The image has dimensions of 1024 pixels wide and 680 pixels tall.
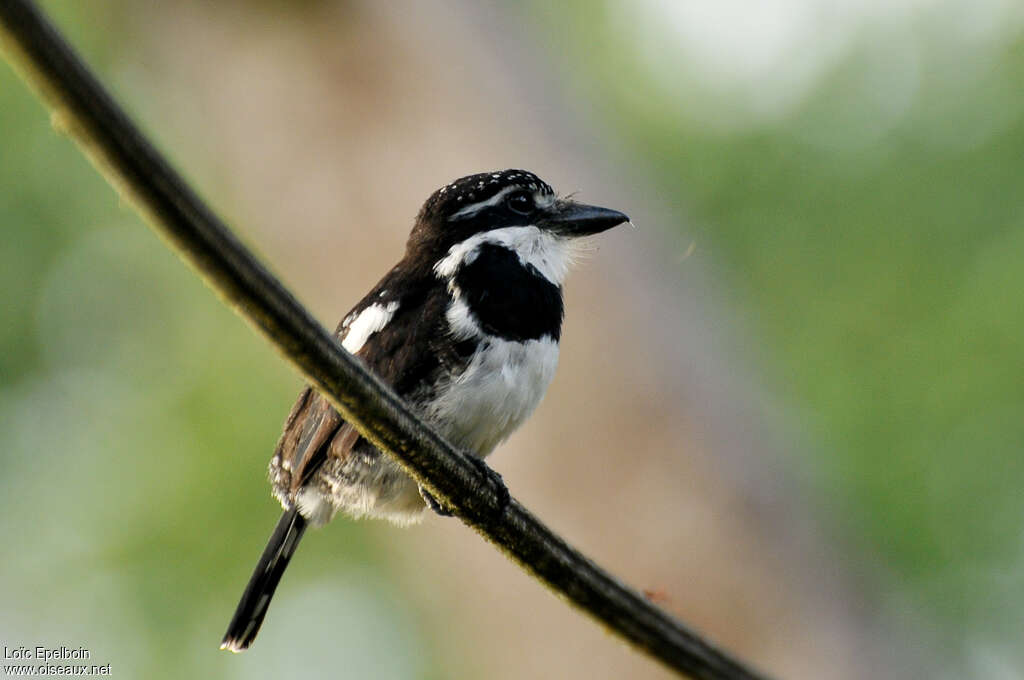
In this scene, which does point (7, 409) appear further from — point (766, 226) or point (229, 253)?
point (229, 253)

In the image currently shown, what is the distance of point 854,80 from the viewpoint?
8.45 m

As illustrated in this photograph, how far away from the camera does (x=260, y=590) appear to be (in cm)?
372

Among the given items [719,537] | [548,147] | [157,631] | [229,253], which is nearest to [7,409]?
[157,631]

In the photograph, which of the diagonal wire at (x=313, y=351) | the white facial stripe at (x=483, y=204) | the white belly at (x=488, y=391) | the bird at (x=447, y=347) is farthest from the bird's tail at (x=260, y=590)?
the diagonal wire at (x=313, y=351)

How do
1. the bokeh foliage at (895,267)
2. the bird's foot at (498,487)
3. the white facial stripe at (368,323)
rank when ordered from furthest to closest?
the bokeh foliage at (895,267), the white facial stripe at (368,323), the bird's foot at (498,487)

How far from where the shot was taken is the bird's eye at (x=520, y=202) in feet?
12.3

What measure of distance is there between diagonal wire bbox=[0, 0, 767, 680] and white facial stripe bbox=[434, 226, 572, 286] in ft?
3.94

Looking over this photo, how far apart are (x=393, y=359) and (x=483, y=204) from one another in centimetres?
65

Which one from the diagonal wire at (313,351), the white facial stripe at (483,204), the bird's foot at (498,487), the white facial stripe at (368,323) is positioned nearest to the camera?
the diagonal wire at (313,351)

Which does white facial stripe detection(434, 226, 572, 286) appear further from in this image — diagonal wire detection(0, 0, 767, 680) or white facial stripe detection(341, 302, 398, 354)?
diagonal wire detection(0, 0, 767, 680)

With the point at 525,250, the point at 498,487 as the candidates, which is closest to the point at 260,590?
the point at 525,250

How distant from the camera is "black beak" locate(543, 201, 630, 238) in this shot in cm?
369

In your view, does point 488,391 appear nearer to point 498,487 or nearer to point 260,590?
point 498,487

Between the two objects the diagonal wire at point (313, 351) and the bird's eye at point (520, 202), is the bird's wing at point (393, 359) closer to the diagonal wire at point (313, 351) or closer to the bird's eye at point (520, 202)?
the bird's eye at point (520, 202)
